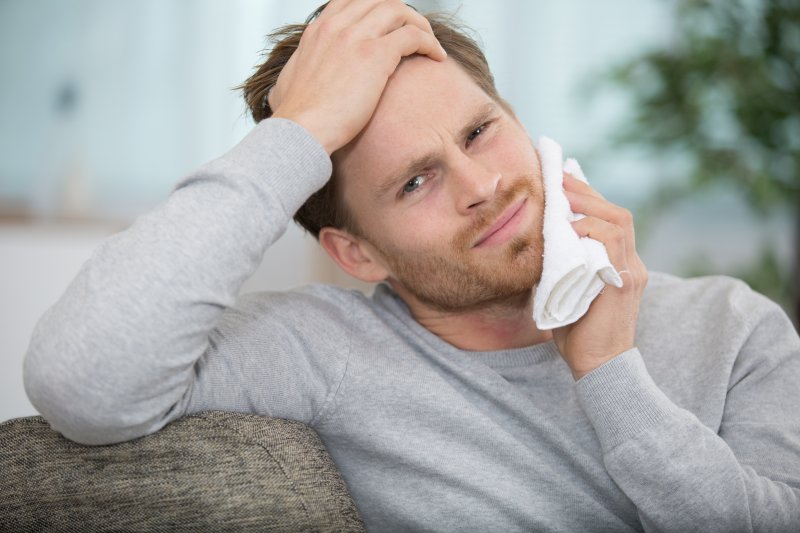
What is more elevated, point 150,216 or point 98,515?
point 150,216

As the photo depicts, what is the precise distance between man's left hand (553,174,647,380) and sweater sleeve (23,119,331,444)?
1.65 feet

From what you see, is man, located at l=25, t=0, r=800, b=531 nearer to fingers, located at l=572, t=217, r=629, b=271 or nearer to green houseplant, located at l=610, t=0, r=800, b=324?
fingers, located at l=572, t=217, r=629, b=271

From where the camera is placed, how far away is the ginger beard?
1433 mm

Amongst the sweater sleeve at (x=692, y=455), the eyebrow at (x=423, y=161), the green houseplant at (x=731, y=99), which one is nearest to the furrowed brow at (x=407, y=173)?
the eyebrow at (x=423, y=161)

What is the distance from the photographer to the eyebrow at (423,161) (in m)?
1.42

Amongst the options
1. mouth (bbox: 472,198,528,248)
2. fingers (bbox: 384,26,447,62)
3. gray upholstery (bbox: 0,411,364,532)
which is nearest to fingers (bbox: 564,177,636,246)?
mouth (bbox: 472,198,528,248)

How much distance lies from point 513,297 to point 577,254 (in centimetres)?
24

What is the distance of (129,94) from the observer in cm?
348

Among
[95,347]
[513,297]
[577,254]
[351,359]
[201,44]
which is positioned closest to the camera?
[95,347]

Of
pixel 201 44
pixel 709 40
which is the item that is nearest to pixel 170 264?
pixel 201 44

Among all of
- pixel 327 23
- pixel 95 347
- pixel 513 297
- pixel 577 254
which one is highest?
pixel 327 23

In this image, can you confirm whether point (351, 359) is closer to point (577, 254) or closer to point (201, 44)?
point (577, 254)

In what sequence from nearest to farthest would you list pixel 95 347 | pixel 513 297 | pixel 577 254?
pixel 95 347, pixel 577 254, pixel 513 297

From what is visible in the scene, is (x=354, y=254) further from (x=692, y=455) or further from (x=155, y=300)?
(x=692, y=455)
